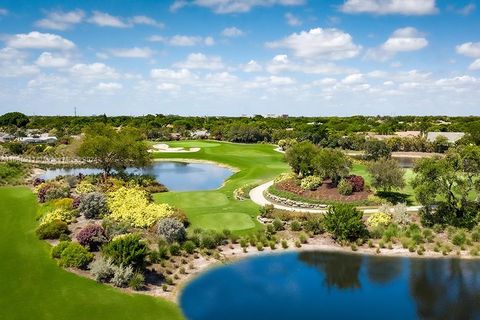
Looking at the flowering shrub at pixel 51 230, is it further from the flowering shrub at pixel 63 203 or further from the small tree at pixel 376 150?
the small tree at pixel 376 150

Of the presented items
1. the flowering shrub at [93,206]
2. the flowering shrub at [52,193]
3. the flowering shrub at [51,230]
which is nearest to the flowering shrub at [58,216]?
the flowering shrub at [93,206]

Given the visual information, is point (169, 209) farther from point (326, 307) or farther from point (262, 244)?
point (326, 307)

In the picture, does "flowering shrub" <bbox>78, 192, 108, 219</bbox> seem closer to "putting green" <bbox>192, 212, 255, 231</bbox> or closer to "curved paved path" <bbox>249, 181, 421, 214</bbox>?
"putting green" <bbox>192, 212, 255, 231</bbox>

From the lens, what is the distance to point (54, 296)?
24.8m

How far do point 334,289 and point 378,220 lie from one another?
469 inches

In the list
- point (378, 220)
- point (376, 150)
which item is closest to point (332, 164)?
Result: point (378, 220)

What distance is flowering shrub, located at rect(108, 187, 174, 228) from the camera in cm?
3728

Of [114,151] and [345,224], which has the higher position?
[114,151]

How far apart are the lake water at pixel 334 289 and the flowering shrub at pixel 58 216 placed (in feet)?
53.2

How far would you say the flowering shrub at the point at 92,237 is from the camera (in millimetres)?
31859

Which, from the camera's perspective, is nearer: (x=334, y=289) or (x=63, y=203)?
(x=334, y=289)

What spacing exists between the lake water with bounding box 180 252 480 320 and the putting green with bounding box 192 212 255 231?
6.27 m

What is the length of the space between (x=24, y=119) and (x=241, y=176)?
135687mm

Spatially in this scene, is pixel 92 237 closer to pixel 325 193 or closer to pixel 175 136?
pixel 325 193
